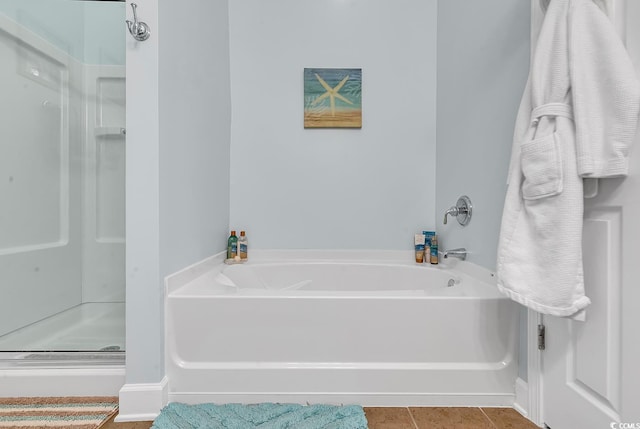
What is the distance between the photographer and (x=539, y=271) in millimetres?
944

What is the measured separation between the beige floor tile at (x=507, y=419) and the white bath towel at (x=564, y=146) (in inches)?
20.4

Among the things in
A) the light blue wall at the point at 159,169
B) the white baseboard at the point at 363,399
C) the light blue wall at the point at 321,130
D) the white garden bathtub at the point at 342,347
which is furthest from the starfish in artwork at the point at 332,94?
the white baseboard at the point at 363,399

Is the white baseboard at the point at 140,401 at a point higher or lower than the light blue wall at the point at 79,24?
lower

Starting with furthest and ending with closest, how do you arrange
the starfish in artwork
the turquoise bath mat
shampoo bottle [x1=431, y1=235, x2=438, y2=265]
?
1. the starfish in artwork
2. shampoo bottle [x1=431, y1=235, x2=438, y2=265]
3. the turquoise bath mat

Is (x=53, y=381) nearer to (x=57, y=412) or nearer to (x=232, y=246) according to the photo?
(x=57, y=412)

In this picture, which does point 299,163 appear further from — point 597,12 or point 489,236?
point 597,12

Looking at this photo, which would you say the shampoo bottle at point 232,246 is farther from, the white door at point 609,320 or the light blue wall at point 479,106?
the white door at point 609,320

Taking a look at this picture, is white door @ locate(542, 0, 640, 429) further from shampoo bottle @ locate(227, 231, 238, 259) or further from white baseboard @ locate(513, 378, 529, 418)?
shampoo bottle @ locate(227, 231, 238, 259)

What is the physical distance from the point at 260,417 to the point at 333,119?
Answer: 5.60 ft

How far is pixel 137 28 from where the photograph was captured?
1.12 metres

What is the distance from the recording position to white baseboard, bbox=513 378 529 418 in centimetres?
114

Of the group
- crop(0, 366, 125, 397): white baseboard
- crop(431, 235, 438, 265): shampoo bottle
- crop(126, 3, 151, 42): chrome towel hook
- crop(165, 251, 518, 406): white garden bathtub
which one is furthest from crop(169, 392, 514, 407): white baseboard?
crop(126, 3, 151, 42): chrome towel hook

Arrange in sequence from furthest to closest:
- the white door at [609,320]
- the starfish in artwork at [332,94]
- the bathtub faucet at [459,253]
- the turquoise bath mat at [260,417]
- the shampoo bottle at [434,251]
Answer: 1. the starfish in artwork at [332,94]
2. the shampoo bottle at [434,251]
3. the bathtub faucet at [459,253]
4. the turquoise bath mat at [260,417]
5. the white door at [609,320]

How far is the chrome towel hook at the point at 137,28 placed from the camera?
1.11m
